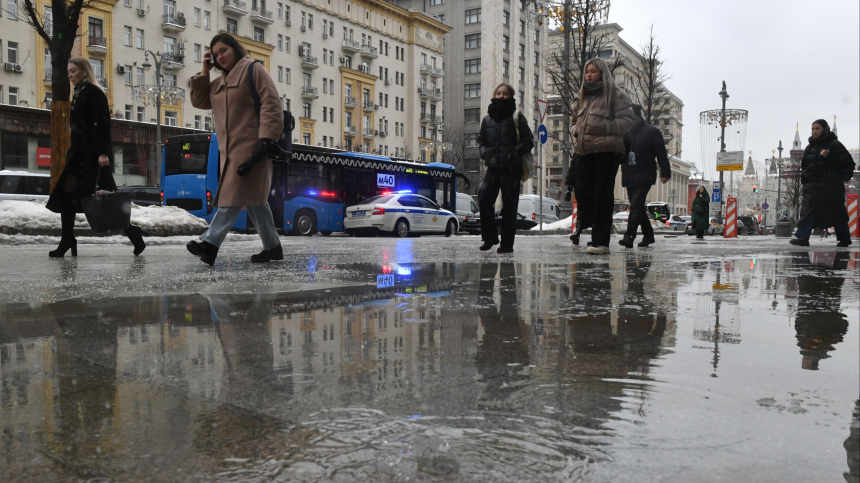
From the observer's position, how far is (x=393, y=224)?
947 inches

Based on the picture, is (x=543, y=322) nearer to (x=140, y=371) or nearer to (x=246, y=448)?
(x=140, y=371)

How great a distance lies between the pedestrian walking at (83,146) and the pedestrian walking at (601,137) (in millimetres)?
5004

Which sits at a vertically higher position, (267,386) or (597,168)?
(597,168)

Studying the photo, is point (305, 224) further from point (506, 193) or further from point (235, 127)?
point (235, 127)

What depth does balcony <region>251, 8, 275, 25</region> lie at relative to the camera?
60728 mm

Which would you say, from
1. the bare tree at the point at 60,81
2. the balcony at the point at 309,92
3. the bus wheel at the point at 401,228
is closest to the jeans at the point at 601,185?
the bare tree at the point at 60,81

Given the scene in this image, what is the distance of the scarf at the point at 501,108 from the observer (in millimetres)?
9164

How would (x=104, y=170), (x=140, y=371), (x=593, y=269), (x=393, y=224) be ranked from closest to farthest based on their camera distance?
(x=140, y=371) → (x=593, y=269) → (x=104, y=170) → (x=393, y=224)

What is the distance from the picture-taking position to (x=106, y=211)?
772 centimetres

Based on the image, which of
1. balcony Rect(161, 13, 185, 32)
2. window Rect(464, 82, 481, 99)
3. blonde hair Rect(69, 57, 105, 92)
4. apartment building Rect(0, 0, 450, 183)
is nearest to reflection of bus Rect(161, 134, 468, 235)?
apartment building Rect(0, 0, 450, 183)

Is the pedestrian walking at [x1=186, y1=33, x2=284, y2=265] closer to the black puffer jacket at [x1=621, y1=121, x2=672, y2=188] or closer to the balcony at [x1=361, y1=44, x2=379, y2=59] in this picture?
the black puffer jacket at [x1=621, y1=121, x2=672, y2=188]

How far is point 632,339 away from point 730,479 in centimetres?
152

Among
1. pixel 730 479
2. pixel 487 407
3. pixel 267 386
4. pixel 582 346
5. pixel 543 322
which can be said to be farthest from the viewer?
pixel 543 322

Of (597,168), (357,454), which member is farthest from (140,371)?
(597,168)
